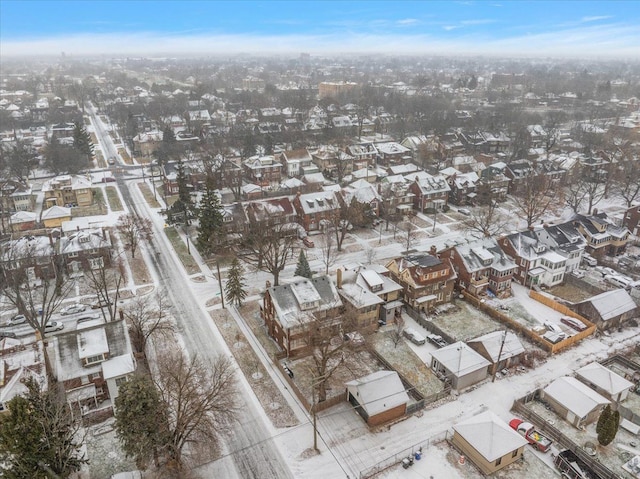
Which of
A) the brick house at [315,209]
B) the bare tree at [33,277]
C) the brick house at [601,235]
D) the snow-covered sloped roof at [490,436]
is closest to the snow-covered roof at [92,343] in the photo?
the bare tree at [33,277]

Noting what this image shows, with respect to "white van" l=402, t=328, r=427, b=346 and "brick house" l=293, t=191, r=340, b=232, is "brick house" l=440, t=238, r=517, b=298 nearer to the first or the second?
"white van" l=402, t=328, r=427, b=346

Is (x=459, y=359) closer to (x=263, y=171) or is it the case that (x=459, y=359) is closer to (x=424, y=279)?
(x=424, y=279)

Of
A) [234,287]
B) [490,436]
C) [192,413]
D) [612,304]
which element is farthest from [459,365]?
[234,287]

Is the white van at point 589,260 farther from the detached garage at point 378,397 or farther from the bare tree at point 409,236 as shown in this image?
the detached garage at point 378,397

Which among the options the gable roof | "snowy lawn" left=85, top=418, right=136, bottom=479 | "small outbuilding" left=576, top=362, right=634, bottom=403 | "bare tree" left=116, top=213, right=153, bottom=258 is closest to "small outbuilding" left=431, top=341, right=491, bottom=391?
"small outbuilding" left=576, top=362, right=634, bottom=403

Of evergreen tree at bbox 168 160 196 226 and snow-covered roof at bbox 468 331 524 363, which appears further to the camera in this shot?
evergreen tree at bbox 168 160 196 226
